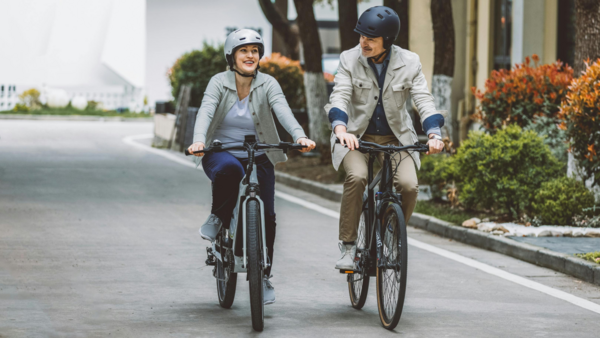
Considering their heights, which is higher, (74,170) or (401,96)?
(401,96)

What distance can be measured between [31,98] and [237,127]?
3043 centimetres

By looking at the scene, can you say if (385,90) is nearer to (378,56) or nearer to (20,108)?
(378,56)

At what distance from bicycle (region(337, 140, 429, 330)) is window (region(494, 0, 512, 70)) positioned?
1207cm

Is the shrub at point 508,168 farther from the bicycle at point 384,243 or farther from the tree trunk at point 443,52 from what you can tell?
the bicycle at point 384,243

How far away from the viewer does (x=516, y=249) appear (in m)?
8.78

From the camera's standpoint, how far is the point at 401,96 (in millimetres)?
6164

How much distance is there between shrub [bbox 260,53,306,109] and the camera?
19797 millimetres

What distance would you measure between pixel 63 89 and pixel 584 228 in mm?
29591

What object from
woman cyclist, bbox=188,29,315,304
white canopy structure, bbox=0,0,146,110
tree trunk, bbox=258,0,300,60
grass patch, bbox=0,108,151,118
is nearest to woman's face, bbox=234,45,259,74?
woman cyclist, bbox=188,29,315,304

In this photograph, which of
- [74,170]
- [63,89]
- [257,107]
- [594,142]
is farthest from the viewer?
[63,89]

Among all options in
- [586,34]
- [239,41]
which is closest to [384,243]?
Result: [239,41]

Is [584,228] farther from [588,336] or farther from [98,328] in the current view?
[98,328]

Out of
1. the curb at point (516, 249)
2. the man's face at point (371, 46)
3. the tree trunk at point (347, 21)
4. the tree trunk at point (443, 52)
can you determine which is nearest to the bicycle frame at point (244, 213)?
the man's face at point (371, 46)

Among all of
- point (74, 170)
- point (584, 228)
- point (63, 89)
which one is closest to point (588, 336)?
point (584, 228)
